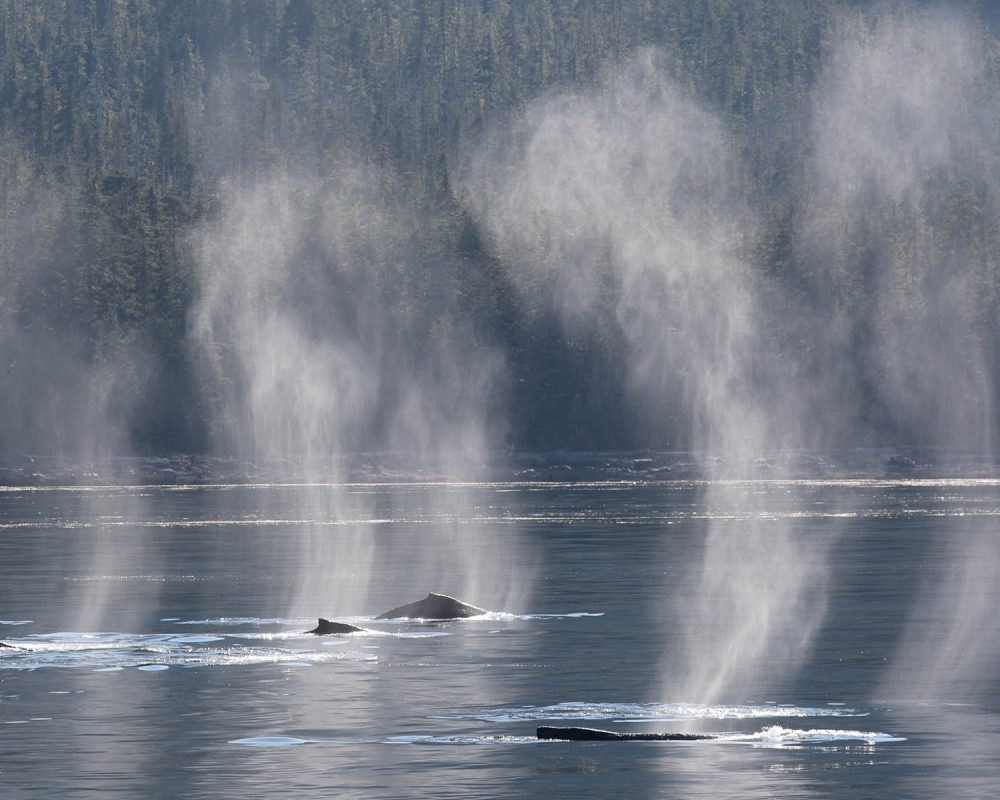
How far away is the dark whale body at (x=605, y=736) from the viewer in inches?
1194

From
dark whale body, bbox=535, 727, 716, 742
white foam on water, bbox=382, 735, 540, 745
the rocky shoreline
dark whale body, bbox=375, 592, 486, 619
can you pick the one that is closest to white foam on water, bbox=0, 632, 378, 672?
dark whale body, bbox=375, 592, 486, 619

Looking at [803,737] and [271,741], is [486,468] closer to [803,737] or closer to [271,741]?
[271,741]

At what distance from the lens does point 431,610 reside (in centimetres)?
5084

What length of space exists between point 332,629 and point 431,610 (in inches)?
150

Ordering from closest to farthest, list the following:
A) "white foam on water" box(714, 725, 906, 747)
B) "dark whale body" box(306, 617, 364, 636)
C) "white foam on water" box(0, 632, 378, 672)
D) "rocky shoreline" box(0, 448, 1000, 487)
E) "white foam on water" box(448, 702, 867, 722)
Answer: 1. "white foam on water" box(714, 725, 906, 747)
2. "white foam on water" box(448, 702, 867, 722)
3. "white foam on water" box(0, 632, 378, 672)
4. "dark whale body" box(306, 617, 364, 636)
5. "rocky shoreline" box(0, 448, 1000, 487)

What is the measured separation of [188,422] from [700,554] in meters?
127

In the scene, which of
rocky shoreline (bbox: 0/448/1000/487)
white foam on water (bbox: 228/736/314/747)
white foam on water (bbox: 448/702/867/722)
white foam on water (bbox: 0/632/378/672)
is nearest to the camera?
white foam on water (bbox: 228/736/314/747)

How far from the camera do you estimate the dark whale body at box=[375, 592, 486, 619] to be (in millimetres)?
50781

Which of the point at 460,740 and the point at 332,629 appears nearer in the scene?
the point at 460,740

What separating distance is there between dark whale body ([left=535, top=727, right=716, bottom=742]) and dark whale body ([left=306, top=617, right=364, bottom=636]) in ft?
55.7

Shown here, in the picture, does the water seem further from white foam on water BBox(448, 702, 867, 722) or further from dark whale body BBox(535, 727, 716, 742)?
dark whale body BBox(535, 727, 716, 742)

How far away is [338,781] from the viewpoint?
27.3 meters

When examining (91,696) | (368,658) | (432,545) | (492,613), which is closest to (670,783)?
(91,696)

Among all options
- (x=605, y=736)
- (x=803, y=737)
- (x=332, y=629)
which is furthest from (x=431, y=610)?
(x=803, y=737)
